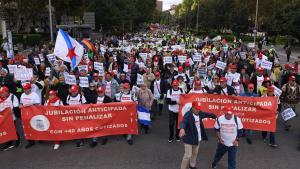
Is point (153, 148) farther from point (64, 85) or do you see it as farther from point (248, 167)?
point (64, 85)

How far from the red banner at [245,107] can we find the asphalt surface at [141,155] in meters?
0.55

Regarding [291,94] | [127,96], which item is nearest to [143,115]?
[127,96]

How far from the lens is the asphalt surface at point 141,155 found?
299 inches

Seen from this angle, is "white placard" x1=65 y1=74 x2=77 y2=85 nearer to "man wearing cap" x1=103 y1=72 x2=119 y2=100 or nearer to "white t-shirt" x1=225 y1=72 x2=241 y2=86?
"man wearing cap" x1=103 y1=72 x2=119 y2=100

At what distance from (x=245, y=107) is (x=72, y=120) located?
14.9 ft

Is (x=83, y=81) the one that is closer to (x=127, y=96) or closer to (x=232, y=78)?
(x=127, y=96)

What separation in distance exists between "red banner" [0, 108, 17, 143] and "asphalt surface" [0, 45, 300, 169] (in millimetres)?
358

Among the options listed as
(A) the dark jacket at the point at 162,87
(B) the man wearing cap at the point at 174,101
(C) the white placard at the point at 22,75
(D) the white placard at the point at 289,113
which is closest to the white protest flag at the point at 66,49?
(C) the white placard at the point at 22,75

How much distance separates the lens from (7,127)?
8406 mm

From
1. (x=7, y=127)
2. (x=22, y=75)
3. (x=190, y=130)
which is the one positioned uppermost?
(x=22, y=75)

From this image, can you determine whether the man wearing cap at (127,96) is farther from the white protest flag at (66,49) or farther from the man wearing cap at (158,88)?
the white protest flag at (66,49)

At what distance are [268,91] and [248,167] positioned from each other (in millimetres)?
2353

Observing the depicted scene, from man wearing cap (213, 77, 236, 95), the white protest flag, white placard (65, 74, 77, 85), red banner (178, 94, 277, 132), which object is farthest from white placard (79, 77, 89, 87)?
man wearing cap (213, 77, 236, 95)

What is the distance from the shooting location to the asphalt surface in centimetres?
758
